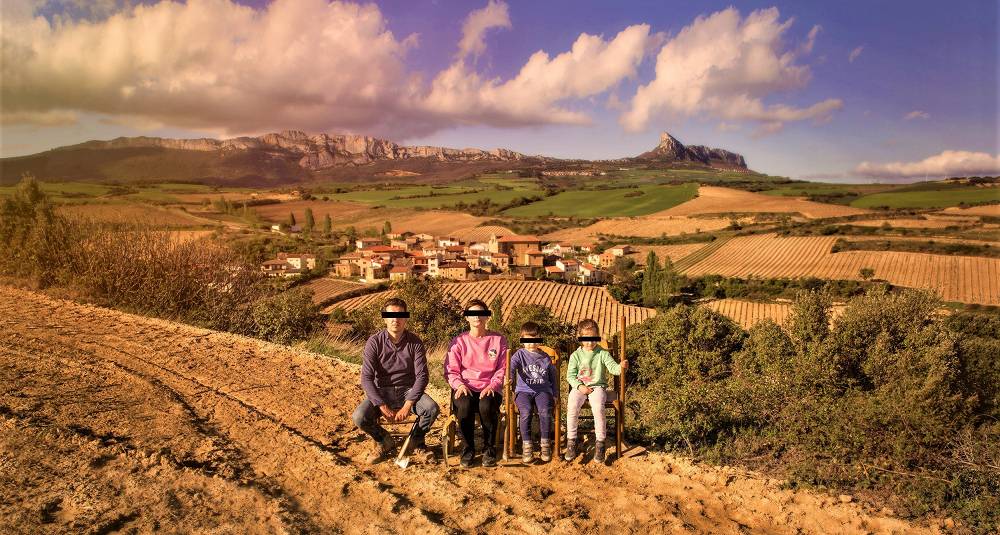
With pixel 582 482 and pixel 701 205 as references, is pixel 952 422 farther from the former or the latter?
pixel 701 205

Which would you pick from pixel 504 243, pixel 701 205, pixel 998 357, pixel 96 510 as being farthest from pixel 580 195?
pixel 96 510

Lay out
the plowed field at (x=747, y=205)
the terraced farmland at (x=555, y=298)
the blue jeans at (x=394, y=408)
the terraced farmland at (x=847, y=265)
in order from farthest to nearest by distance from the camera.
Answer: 1. the plowed field at (x=747, y=205)
2. the terraced farmland at (x=847, y=265)
3. the terraced farmland at (x=555, y=298)
4. the blue jeans at (x=394, y=408)

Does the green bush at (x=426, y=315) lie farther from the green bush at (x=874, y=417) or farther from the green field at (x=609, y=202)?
the green field at (x=609, y=202)

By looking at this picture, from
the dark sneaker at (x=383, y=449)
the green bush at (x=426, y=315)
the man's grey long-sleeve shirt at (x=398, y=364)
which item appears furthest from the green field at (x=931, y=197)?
the dark sneaker at (x=383, y=449)

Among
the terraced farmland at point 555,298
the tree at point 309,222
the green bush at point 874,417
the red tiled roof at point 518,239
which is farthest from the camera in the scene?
the tree at point 309,222

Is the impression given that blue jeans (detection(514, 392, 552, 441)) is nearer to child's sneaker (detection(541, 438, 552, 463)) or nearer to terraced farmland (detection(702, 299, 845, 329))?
child's sneaker (detection(541, 438, 552, 463))

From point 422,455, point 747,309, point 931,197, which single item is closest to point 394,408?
point 422,455

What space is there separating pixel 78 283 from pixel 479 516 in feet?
43.0

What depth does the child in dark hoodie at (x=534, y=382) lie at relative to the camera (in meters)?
5.58

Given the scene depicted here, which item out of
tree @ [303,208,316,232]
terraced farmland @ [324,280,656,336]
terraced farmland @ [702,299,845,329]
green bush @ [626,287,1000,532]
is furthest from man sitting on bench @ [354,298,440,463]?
tree @ [303,208,316,232]

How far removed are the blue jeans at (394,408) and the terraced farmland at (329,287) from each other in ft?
159

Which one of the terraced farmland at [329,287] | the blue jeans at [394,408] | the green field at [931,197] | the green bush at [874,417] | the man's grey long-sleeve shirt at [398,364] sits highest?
the green field at [931,197]

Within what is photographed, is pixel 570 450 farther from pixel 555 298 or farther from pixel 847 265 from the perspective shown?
pixel 847 265

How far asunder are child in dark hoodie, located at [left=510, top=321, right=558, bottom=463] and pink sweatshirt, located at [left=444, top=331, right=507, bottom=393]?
0.16 meters
